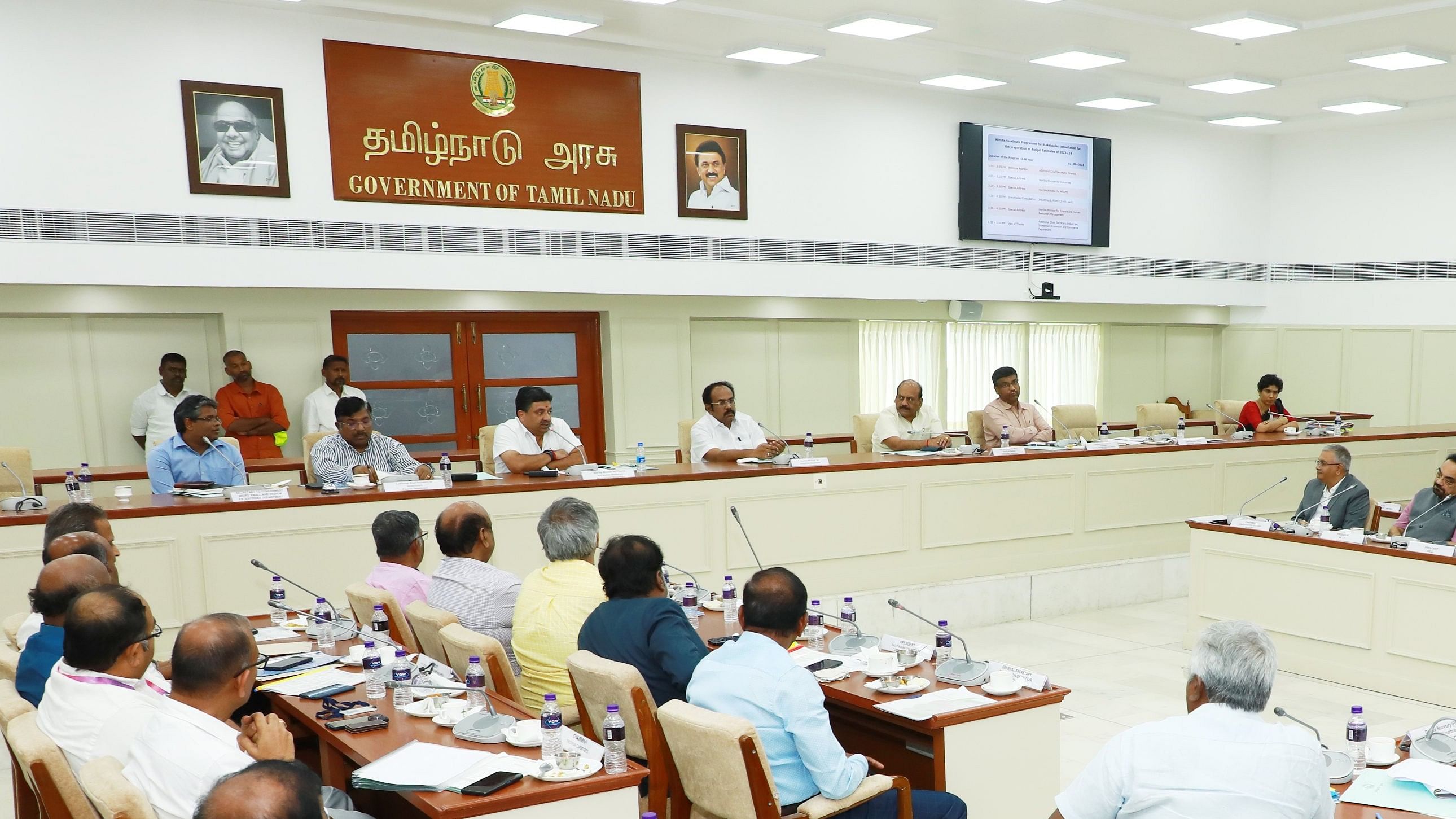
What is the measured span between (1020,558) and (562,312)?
4.57 meters

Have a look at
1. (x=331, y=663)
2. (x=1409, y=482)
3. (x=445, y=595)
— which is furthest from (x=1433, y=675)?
(x=331, y=663)

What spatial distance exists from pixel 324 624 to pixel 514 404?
557 centimetres

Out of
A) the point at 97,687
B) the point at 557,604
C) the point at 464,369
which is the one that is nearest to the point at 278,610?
the point at 557,604

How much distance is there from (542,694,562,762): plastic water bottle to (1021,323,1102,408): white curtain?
10135mm

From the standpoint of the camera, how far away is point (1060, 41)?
8711mm

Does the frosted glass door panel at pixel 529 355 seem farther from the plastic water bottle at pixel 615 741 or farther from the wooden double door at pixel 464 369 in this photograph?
the plastic water bottle at pixel 615 741

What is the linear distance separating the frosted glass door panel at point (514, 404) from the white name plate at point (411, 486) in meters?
3.28

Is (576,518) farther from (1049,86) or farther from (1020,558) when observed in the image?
(1049,86)

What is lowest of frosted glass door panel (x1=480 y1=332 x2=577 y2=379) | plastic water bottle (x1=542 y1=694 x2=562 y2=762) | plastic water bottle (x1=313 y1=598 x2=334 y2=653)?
plastic water bottle (x1=313 y1=598 x2=334 y2=653)

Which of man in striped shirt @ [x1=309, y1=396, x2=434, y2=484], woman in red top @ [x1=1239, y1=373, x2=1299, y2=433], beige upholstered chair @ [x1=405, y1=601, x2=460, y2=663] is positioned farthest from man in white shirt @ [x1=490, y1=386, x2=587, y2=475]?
woman in red top @ [x1=1239, y1=373, x2=1299, y2=433]

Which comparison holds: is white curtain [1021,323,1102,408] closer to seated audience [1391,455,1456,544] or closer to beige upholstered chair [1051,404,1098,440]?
beige upholstered chair [1051,404,1098,440]

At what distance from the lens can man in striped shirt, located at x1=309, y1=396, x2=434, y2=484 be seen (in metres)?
6.23

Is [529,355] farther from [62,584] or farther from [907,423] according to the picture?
[62,584]

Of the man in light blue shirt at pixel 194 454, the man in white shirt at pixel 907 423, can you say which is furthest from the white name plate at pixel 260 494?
the man in white shirt at pixel 907 423
